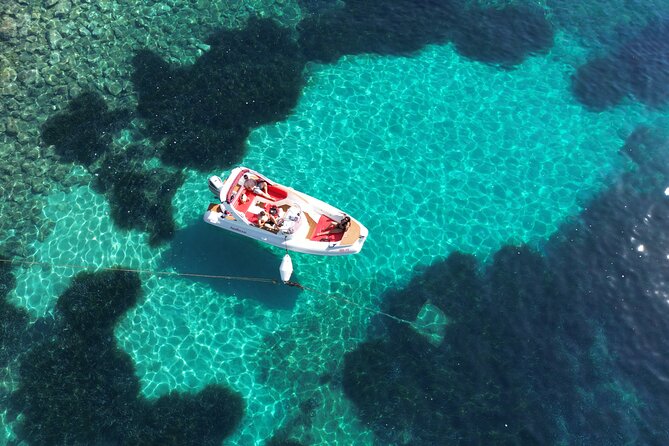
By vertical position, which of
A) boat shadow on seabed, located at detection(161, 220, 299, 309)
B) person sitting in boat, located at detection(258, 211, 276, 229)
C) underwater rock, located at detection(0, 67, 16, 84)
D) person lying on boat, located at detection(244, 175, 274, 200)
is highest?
person lying on boat, located at detection(244, 175, 274, 200)

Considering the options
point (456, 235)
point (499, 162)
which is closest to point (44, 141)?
point (456, 235)

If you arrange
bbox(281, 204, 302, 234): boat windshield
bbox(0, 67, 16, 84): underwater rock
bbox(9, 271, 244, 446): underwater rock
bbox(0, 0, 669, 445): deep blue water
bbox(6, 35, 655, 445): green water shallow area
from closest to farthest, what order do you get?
bbox(9, 271, 244, 446): underwater rock < bbox(0, 0, 669, 445): deep blue water < bbox(6, 35, 655, 445): green water shallow area < bbox(281, 204, 302, 234): boat windshield < bbox(0, 67, 16, 84): underwater rock

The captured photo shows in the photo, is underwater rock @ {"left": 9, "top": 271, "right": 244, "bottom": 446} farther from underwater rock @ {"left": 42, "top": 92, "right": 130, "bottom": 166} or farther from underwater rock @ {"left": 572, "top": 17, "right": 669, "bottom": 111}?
underwater rock @ {"left": 572, "top": 17, "right": 669, "bottom": 111}

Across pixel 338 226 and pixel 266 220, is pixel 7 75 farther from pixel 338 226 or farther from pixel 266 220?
pixel 338 226

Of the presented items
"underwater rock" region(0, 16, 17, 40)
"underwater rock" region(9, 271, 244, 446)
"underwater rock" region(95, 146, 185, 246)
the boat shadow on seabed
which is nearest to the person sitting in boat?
the boat shadow on seabed

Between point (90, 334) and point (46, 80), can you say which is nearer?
point (90, 334)

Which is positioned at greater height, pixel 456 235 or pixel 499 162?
pixel 499 162

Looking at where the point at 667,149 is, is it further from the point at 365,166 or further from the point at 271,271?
the point at 271,271
